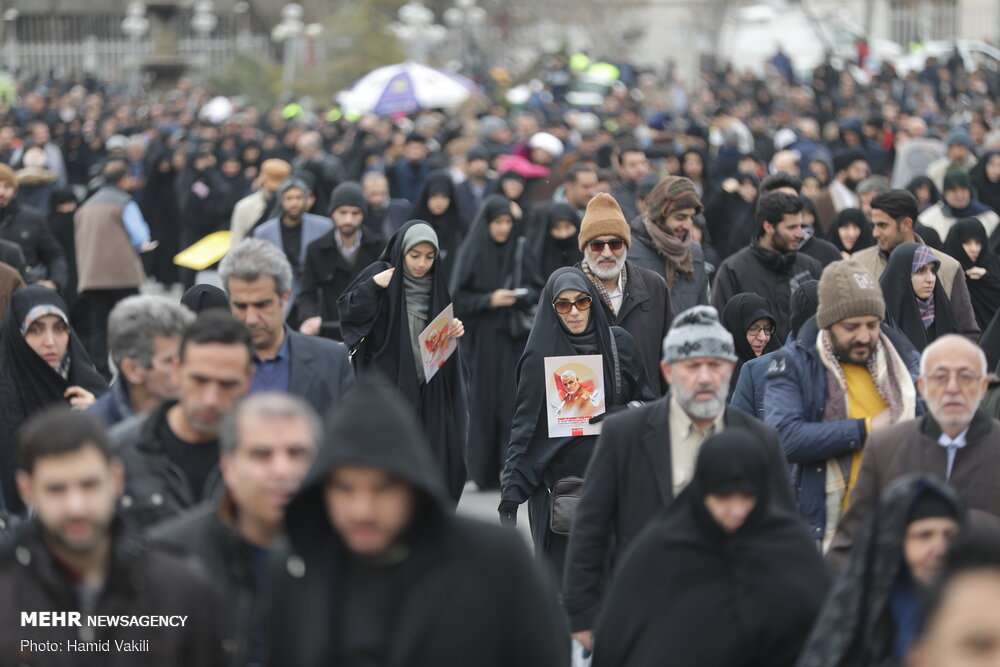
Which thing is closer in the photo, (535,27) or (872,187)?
(872,187)

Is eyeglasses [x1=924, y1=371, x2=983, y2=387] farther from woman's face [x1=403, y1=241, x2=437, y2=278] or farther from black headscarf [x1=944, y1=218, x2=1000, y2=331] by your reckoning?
black headscarf [x1=944, y1=218, x2=1000, y2=331]

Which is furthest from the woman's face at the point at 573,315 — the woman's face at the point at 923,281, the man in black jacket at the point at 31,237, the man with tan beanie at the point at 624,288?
the man in black jacket at the point at 31,237

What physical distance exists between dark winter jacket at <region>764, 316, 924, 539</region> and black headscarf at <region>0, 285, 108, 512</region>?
2883 mm

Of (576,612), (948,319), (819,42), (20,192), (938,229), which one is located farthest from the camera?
(819,42)

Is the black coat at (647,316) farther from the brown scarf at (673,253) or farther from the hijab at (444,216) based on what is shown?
the hijab at (444,216)

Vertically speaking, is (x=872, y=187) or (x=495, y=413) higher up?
(x=872, y=187)

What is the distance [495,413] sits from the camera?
1198cm

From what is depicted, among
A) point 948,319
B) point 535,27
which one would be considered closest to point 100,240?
point 948,319

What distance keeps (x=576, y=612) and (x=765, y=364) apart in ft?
5.90

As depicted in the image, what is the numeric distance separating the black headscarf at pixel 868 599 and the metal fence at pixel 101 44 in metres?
48.7

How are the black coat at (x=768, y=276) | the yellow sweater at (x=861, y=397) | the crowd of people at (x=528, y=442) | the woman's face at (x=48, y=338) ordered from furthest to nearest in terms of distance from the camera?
the black coat at (x=768, y=276), the woman's face at (x=48, y=338), the yellow sweater at (x=861, y=397), the crowd of people at (x=528, y=442)

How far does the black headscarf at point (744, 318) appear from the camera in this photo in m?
8.86

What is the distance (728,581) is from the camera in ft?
16.6

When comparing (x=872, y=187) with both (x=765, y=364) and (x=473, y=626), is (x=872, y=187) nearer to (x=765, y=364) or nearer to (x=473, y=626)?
(x=765, y=364)
